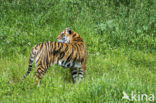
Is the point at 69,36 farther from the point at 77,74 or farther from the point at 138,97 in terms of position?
the point at 138,97

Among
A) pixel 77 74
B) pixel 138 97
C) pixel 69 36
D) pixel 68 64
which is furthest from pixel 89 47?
pixel 138 97

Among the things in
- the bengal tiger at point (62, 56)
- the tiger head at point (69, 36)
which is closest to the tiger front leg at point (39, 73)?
the bengal tiger at point (62, 56)

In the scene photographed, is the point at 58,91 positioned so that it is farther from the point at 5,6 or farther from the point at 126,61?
the point at 5,6

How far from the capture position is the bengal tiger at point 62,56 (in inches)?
245

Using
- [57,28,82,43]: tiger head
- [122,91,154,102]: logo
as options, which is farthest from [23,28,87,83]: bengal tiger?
[122,91,154,102]: logo

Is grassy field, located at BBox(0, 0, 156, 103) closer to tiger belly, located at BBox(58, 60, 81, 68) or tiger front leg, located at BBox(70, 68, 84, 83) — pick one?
tiger front leg, located at BBox(70, 68, 84, 83)

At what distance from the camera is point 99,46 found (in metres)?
9.01

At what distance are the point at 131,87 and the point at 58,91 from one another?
1.36m

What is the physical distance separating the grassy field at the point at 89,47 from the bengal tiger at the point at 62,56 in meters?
0.20

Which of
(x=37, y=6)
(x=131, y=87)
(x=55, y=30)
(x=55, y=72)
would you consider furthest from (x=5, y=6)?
(x=131, y=87)

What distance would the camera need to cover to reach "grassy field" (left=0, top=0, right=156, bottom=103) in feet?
16.9

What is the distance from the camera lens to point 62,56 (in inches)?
255

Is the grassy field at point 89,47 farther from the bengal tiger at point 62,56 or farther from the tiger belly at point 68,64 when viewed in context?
the tiger belly at point 68,64

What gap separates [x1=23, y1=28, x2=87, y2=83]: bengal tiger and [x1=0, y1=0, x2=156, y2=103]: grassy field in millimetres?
200
